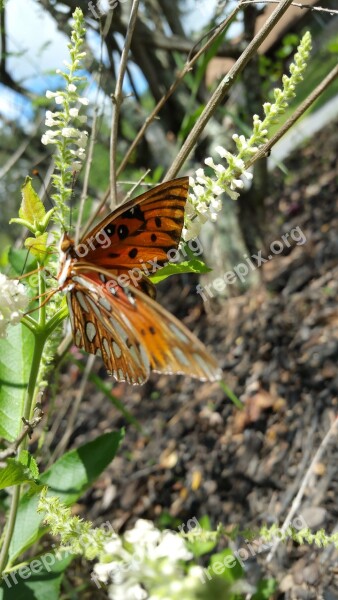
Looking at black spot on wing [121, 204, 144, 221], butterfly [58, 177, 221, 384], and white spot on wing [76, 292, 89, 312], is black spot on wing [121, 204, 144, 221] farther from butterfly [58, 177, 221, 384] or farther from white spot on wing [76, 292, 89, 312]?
white spot on wing [76, 292, 89, 312]

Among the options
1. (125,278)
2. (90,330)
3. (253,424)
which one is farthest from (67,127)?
(253,424)

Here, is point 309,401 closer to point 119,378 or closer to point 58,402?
point 119,378

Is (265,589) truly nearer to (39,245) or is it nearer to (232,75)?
(39,245)

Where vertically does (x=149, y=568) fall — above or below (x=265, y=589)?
above

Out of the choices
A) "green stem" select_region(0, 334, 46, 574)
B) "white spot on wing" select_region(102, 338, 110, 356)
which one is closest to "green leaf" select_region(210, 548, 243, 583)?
"green stem" select_region(0, 334, 46, 574)

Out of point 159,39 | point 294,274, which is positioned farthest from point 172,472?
point 159,39

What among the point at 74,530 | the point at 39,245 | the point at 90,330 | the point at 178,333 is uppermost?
the point at 39,245
